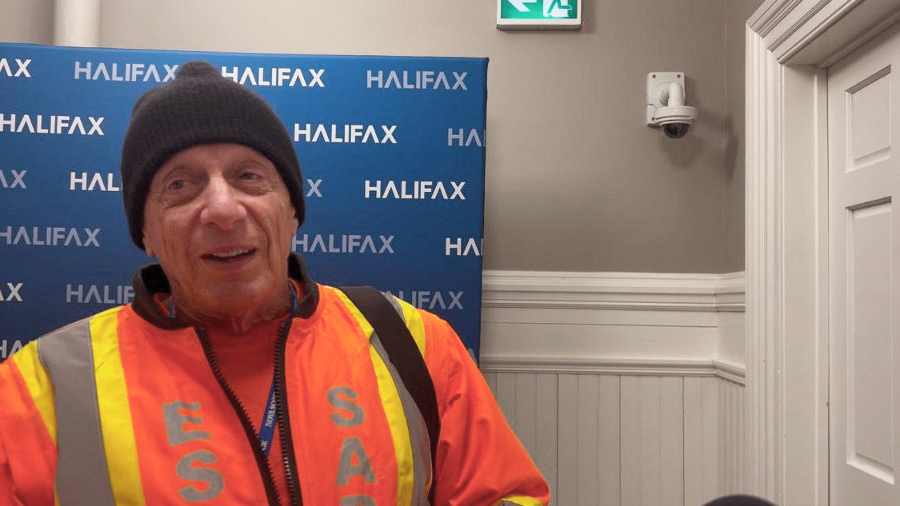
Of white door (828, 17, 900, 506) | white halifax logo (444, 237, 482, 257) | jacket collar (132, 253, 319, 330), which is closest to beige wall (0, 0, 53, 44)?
white halifax logo (444, 237, 482, 257)

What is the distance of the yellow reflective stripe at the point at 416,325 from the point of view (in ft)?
4.49

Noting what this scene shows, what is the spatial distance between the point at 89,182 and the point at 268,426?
58.4 inches

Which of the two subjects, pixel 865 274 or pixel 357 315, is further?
pixel 865 274

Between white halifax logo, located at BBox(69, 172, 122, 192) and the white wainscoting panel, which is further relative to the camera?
the white wainscoting panel

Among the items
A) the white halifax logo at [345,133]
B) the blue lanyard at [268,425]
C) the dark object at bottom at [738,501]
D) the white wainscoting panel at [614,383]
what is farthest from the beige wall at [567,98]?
the dark object at bottom at [738,501]

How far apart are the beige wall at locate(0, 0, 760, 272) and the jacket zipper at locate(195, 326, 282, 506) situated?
177 centimetres

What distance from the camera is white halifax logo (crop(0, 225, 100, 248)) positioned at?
2.39 meters

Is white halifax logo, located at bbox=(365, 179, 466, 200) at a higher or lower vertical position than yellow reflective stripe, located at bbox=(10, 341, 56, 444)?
higher

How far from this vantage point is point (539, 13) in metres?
2.93

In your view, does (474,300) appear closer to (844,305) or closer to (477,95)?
(477,95)

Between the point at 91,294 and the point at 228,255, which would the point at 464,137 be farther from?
the point at 228,255

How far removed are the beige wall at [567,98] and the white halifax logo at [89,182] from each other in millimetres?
734

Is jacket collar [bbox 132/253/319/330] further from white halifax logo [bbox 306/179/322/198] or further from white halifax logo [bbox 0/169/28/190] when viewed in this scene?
white halifax logo [bbox 0/169/28/190]

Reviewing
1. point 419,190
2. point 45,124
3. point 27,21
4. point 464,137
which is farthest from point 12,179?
point 464,137
